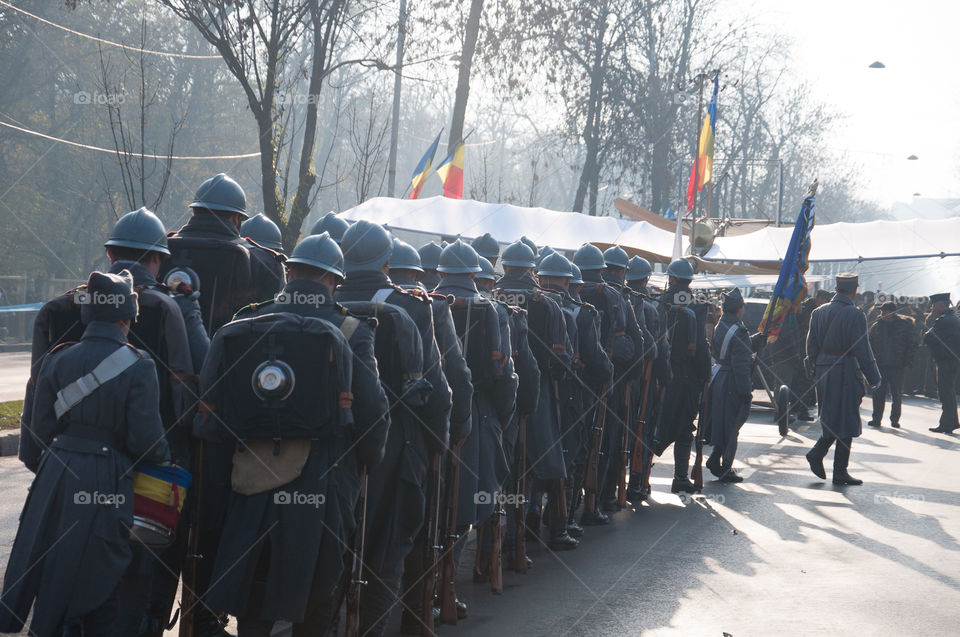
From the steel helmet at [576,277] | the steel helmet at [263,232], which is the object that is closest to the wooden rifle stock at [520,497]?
the steel helmet at [576,277]

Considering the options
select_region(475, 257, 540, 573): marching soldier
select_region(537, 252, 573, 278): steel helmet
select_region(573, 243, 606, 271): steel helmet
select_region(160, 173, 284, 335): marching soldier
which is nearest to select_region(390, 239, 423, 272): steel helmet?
select_region(475, 257, 540, 573): marching soldier

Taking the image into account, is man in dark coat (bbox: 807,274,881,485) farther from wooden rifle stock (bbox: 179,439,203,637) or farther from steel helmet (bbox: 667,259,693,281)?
wooden rifle stock (bbox: 179,439,203,637)

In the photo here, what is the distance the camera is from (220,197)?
19.1ft

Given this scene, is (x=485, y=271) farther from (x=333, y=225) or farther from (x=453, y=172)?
(x=453, y=172)

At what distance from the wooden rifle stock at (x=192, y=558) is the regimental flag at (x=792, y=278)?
9.92 m

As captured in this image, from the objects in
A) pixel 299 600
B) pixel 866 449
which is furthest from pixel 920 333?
pixel 299 600

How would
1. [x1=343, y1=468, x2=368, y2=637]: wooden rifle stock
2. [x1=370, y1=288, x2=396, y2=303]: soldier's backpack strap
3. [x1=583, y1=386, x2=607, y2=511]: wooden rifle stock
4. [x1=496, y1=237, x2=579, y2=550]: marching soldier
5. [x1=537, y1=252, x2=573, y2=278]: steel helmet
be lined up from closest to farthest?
1. [x1=343, y1=468, x2=368, y2=637]: wooden rifle stock
2. [x1=370, y1=288, x2=396, y2=303]: soldier's backpack strap
3. [x1=496, y1=237, x2=579, y2=550]: marching soldier
4. [x1=537, y1=252, x2=573, y2=278]: steel helmet
5. [x1=583, y1=386, x2=607, y2=511]: wooden rifle stock

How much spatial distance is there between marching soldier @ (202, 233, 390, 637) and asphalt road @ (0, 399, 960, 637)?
68.1 inches

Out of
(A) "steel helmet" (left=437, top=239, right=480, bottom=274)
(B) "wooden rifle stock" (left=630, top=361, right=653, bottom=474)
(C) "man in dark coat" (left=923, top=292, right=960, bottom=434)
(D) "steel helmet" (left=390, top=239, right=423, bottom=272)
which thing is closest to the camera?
(D) "steel helmet" (left=390, top=239, right=423, bottom=272)

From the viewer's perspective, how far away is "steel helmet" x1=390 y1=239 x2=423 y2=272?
6211mm

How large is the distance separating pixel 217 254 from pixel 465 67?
17.5 metres

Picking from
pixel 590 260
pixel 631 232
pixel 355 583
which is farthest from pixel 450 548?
pixel 631 232

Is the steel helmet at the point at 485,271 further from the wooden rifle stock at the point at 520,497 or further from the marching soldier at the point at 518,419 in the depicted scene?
the wooden rifle stock at the point at 520,497

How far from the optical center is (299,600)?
423 centimetres
